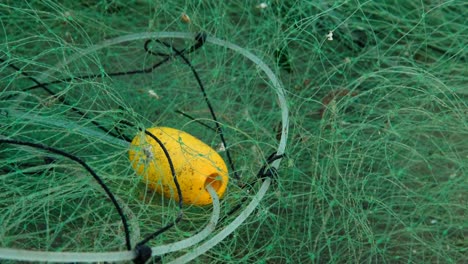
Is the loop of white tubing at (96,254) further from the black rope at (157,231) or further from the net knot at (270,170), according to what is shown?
the net knot at (270,170)

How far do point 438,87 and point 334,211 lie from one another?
448mm

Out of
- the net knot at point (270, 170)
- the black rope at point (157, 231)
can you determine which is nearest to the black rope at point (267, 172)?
the net knot at point (270, 170)

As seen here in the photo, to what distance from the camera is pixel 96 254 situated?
1366 millimetres

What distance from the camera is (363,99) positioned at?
7.02ft

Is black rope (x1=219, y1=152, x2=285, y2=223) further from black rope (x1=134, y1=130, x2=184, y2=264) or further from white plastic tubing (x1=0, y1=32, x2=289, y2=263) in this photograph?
black rope (x1=134, y1=130, x2=184, y2=264)

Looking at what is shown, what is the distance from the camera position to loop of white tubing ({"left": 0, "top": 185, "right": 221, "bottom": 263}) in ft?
4.29

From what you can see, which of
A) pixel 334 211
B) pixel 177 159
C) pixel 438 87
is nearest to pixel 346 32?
pixel 438 87

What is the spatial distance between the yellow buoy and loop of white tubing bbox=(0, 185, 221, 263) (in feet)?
0.20

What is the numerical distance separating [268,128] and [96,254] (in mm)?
844

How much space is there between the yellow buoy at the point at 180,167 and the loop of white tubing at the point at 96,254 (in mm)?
62

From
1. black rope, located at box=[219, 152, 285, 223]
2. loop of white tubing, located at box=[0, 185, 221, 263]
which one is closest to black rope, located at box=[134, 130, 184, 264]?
loop of white tubing, located at box=[0, 185, 221, 263]

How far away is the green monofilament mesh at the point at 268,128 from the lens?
173cm

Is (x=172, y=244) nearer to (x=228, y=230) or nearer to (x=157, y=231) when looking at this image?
(x=157, y=231)

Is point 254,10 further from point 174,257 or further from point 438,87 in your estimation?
point 174,257
